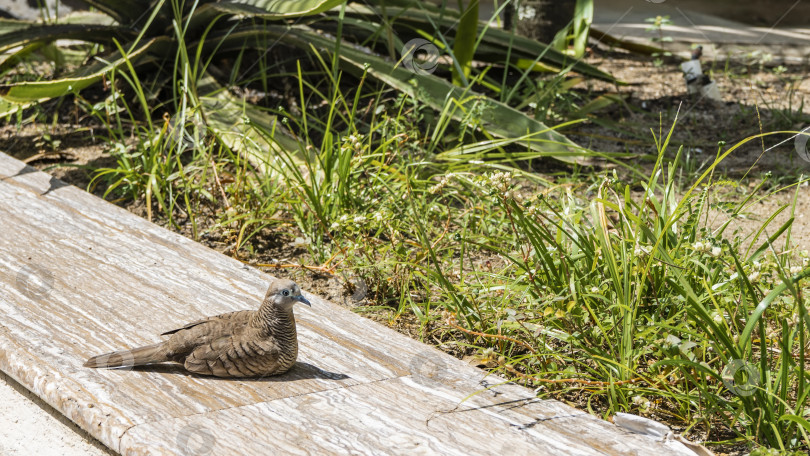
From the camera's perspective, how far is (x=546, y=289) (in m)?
2.42

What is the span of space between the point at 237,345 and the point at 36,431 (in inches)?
22.4

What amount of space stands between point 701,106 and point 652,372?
314 centimetres

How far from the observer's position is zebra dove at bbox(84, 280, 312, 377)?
6.58ft

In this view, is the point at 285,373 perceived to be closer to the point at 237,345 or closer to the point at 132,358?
the point at 237,345

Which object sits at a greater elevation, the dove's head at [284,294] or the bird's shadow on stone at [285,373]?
the dove's head at [284,294]

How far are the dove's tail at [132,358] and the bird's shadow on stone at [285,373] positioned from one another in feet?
0.11

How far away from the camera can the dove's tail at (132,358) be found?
82.3 inches

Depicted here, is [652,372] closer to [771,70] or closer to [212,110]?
[212,110]

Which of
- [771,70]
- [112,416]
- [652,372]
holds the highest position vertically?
[771,70]

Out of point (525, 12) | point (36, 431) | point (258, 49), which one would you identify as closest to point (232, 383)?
point (36, 431)

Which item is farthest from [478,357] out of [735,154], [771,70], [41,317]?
[771,70]

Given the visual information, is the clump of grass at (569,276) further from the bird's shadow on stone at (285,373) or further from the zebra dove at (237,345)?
the zebra dove at (237,345)

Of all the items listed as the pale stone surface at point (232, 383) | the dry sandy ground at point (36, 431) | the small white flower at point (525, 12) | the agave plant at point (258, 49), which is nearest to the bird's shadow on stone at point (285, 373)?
the pale stone surface at point (232, 383)

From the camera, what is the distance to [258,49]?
4.45 meters
